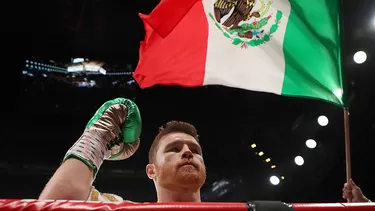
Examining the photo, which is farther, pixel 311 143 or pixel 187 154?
pixel 311 143

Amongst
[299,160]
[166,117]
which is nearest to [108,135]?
[299,160]

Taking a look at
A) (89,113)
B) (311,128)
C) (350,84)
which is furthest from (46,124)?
(350,84)

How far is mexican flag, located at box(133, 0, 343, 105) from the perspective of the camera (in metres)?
2.02

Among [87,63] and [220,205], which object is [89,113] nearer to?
[87,63]

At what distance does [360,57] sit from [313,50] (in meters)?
1.76

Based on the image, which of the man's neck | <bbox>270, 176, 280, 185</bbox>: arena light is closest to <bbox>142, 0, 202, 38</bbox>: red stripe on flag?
the man's neck

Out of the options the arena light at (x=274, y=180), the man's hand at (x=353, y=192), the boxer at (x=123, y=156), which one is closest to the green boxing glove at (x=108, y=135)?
the boxer at (x=123, y=156)

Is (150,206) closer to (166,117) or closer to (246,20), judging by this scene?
(246,20)

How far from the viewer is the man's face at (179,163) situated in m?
1.62

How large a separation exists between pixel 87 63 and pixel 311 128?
10.8ft

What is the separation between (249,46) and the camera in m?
2.10

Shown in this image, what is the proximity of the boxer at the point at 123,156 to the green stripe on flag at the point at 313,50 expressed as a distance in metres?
0.62

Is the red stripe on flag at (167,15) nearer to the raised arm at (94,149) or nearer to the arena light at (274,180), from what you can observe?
the raised arm at (94,149)

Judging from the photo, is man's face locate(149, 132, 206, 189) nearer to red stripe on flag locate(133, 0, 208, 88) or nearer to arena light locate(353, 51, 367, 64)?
red stripe on flag locate(133, 0, 208, 88)
